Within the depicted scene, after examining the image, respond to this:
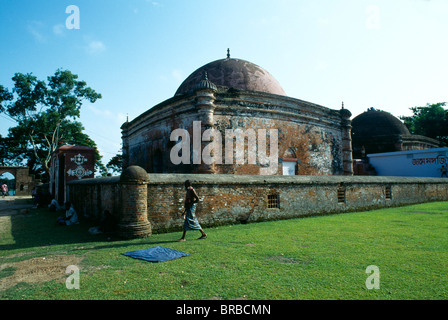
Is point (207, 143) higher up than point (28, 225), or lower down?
higher up

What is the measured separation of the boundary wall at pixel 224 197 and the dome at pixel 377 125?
47.4 ft

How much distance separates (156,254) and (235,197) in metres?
3.73

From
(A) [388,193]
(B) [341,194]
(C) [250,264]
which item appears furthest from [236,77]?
(C) [250,264]

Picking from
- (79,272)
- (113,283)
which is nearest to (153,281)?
(113,283)

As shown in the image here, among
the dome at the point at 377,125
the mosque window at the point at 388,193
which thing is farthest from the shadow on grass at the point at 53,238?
the dome at the point at 377,125

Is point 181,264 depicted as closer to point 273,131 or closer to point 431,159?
point 273,131

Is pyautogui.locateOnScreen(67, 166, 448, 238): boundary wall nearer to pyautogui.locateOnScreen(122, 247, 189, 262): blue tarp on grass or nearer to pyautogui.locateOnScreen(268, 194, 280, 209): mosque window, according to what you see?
pyautogui.locateOnScreen(268, 194, 280, 209): mosque window

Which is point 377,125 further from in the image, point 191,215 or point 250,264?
point 250,264

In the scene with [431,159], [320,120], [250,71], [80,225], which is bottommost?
[80,225]

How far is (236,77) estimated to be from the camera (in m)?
14.5

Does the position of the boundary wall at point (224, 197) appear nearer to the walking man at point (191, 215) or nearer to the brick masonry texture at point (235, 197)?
the brick masonry texture at point (235, 197)

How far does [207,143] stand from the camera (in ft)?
36.7

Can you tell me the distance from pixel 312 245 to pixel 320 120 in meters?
10.5

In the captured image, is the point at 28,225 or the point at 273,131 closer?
the point at 28,225
